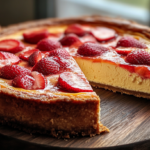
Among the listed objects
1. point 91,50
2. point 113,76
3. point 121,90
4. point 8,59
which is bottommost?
point 121,90

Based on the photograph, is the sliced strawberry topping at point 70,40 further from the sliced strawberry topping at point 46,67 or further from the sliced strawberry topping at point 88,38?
the sliced strawberry topping at point 46,67

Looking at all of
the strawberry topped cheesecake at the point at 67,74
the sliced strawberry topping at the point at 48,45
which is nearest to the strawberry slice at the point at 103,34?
the strawberry topped cheesecake at the point at 67,74

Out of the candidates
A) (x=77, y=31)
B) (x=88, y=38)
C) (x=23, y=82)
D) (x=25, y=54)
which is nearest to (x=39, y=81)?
(x=23, y=82)

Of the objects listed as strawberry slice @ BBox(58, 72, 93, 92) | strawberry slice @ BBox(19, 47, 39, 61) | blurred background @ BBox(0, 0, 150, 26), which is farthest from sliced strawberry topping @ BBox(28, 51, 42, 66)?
blurred background @ BBox(0, 0, 150, 26)

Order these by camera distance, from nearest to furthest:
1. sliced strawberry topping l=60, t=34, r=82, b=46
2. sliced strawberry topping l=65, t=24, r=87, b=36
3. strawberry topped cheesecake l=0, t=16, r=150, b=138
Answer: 1. strawberry topped cheesecake l=0, t=16, r=150, b=138
2. sliced strawberry topping l=60, t=34, r=82, b=46
3. sliced strawberry topping l=65, t=24, r=87, b=36

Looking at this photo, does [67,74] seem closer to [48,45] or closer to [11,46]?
[48,45]

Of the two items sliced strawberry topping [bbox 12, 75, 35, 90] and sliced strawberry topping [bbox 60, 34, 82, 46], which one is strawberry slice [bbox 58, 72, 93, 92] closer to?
sliced strawberry topping [bbox 12, 75, 35, 90]
